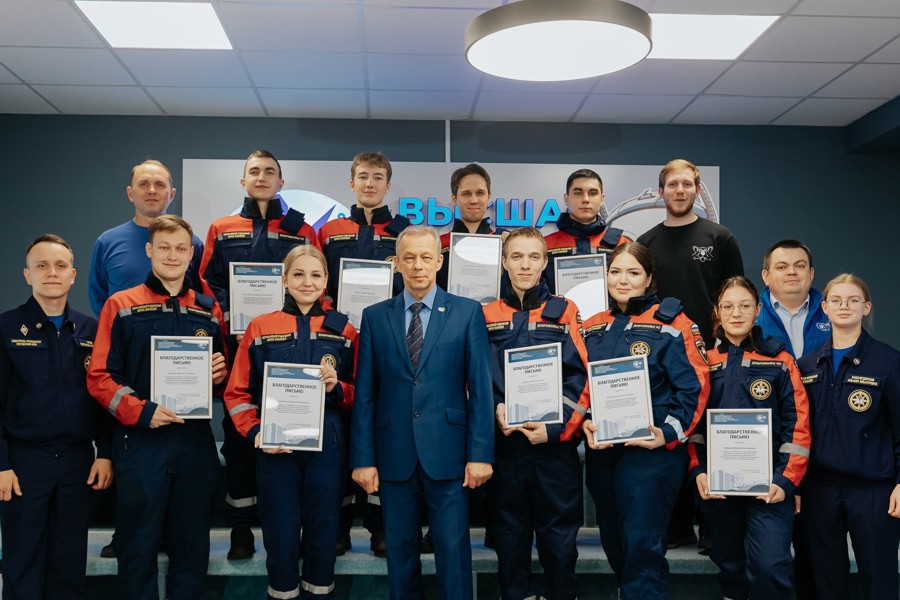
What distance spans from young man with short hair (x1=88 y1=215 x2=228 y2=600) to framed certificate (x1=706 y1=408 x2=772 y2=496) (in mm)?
2228

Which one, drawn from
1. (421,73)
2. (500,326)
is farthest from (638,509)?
(421,73)

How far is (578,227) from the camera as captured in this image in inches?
163

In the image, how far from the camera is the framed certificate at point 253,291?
143 inches

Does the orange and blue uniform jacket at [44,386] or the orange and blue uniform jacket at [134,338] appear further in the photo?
the orange and blue uniform jacket at [44,386]

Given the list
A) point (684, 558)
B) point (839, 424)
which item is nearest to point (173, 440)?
point (684, 558)

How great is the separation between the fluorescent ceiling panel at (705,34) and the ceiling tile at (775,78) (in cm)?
39

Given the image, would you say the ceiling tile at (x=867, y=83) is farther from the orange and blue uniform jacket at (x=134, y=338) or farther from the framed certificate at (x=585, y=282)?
the orange and blue uniform jacket at (x=134, y=338)

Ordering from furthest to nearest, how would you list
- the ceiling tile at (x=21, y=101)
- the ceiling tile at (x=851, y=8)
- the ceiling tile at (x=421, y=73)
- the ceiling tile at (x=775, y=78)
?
the ceiling tile at (x=21, y=101), the ceiling tile at (x=775, y=78), the ceiling tile at (x=421, y=73), the ceiling tile at (x=851, y=8)

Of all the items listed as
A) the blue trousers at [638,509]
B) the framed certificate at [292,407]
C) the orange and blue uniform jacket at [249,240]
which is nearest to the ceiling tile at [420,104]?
the orange and blue uniform jacket at [249,240]

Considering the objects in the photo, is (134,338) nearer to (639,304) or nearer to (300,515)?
(300,515)

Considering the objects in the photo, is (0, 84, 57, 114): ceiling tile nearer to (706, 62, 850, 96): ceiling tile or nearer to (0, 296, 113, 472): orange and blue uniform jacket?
(0, 296, 113, 472): orange and blue uniform jacket

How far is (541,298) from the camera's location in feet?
11.0

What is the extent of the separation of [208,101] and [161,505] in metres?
4.37

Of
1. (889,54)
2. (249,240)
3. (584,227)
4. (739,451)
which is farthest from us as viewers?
(889,54)
